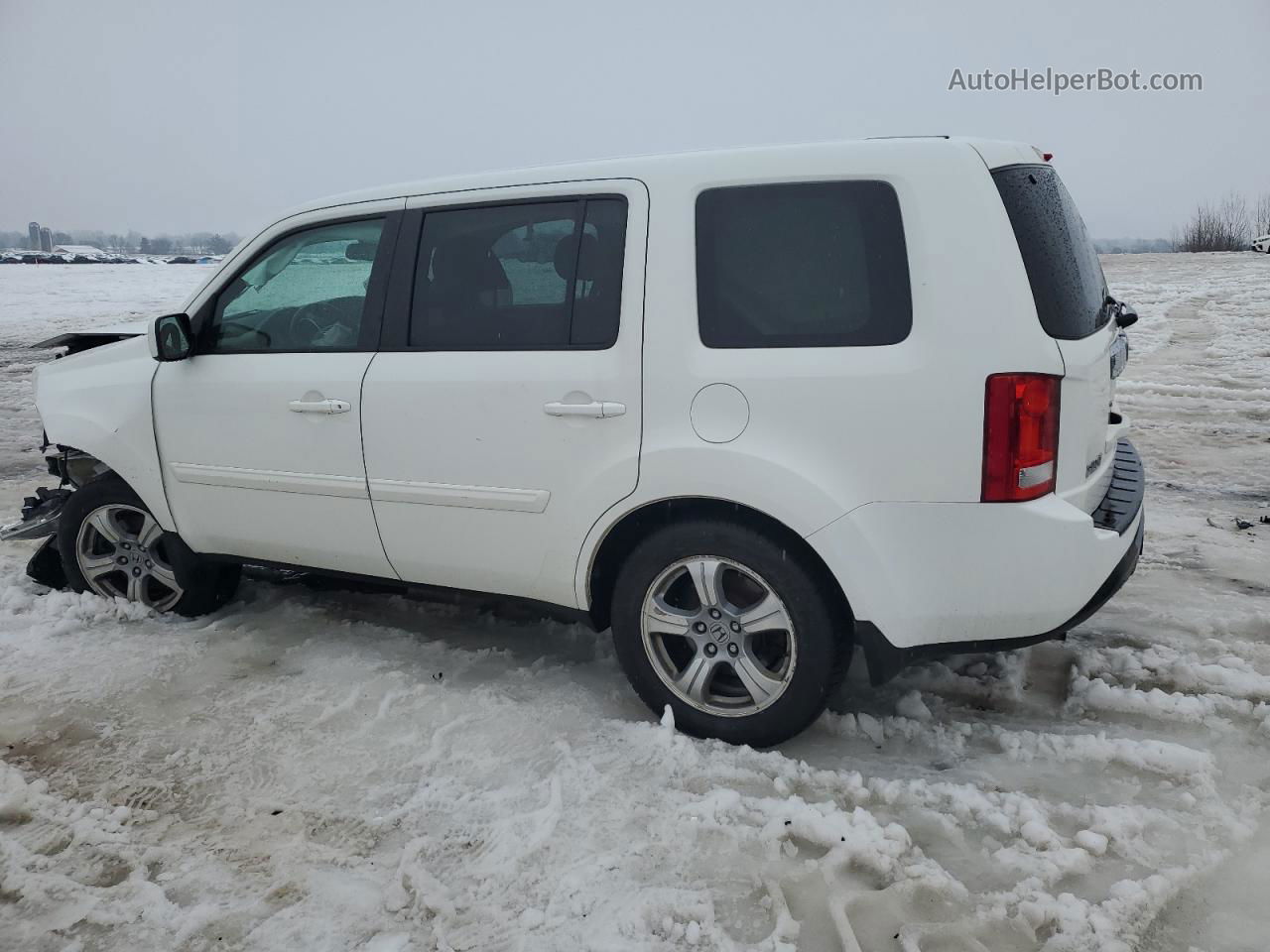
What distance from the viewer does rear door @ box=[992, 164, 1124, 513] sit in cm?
273

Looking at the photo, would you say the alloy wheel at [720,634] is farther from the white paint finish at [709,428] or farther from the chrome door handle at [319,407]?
the chrome door handle at [319,407]

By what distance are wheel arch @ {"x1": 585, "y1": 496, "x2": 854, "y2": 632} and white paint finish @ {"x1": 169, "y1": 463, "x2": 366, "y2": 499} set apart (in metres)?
1.01

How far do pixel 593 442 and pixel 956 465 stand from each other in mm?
1150

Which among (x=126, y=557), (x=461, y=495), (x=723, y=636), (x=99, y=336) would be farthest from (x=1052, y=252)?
(x=99, y=336)

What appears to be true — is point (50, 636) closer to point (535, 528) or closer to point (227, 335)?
point (227, 335)

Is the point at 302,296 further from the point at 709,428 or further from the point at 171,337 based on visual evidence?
the point at 709,428

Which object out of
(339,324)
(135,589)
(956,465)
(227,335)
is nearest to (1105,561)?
(956,465)

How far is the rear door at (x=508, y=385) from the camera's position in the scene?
313 cm

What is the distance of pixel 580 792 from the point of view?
9.62ft

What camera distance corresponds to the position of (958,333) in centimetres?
267

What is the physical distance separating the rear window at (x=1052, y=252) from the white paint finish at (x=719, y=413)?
898 millimetres

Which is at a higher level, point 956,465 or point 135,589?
point 956,465

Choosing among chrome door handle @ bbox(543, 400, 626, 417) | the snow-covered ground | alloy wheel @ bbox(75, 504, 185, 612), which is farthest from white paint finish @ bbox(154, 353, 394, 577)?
chrome door handle @ bbox(543, 400, 626, 417)

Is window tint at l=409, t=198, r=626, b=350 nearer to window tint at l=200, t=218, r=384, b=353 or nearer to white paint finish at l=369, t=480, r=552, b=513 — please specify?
window tint at l=200, t=218, r=384, b=353
